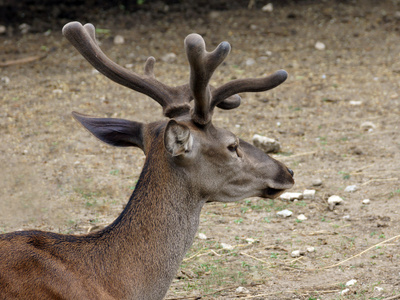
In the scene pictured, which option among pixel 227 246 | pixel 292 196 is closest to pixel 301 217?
pixel 292 196

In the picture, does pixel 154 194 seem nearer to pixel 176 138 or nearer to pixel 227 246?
pixel 176 138

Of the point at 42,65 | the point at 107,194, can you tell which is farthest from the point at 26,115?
the point at 107,194

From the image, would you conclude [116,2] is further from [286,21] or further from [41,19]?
[286,21]

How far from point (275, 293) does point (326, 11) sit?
8.39 m

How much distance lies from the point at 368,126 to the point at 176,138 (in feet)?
16.6

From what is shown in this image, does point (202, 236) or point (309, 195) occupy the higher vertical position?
point (309, 195)

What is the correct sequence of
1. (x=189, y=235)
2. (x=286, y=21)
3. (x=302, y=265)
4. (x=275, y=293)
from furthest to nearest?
1. (x=286, y=21)
2. (x=302, y=265)
3. (x=275, y=293)
4. (x=189, y=235)

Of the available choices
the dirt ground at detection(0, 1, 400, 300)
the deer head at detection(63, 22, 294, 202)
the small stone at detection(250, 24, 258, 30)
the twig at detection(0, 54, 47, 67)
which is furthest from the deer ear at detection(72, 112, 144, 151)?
the small stone at detection(250, 24, 258, 30)

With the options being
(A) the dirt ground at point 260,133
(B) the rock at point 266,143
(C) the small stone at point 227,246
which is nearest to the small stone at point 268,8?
(A) the dirt ground at point 260,133

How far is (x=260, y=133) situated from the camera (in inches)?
317

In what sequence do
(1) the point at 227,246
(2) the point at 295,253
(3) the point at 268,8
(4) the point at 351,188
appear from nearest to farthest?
(2) the point at 295,253
(1) the point at 227,246
(4) the point at 351,188
(3) the point at 268,8

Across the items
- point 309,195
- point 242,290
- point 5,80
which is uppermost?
point 5,80

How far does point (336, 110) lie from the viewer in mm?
8695

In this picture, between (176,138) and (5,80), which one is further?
(5,80)
